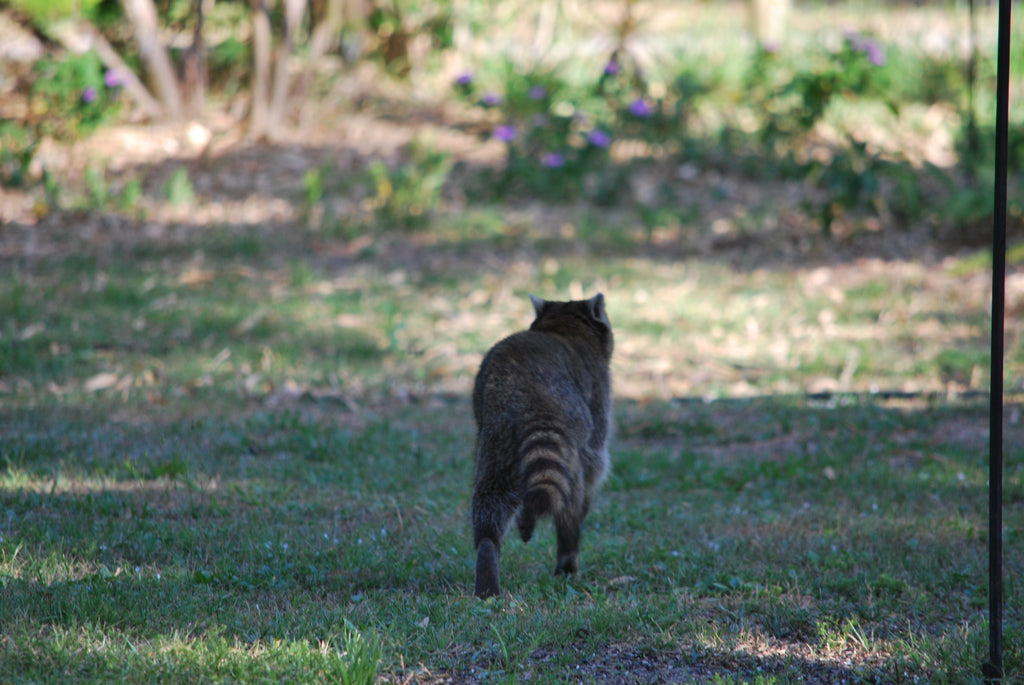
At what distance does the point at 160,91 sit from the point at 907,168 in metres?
9.91

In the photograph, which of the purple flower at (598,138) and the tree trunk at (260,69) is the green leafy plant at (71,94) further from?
the purple flower at (598,138)

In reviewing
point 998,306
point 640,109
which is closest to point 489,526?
point 998,306

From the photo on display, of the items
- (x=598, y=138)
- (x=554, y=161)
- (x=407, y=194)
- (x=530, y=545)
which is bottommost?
(x=530, y=545)

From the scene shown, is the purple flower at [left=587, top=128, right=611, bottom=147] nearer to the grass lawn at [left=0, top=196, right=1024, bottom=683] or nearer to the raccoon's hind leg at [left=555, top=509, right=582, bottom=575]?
the grass lawn at [left=0, top=196, right=1024, bottom=683]

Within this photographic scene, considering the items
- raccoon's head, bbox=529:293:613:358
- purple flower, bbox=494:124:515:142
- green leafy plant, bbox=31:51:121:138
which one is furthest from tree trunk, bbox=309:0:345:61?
raccoon's head, bbox=529:293:613:358

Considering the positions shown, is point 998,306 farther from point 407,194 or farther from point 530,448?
point 407,194

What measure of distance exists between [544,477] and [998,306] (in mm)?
1674

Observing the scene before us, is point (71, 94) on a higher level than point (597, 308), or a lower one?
higher

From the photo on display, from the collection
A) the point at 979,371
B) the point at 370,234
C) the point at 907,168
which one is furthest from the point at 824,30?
the point at 979,371

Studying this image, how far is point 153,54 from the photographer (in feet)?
44.7

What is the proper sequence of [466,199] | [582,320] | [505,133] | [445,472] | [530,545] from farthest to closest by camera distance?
[466,199], [505,133], [445,472], [582,320], [530,545]

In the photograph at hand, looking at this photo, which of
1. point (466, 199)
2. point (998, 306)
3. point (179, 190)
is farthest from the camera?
point (466, 199)

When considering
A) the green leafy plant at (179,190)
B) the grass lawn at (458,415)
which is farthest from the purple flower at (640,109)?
the green leafy plant at (179,190)

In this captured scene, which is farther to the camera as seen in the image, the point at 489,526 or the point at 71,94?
the point at 71,94
